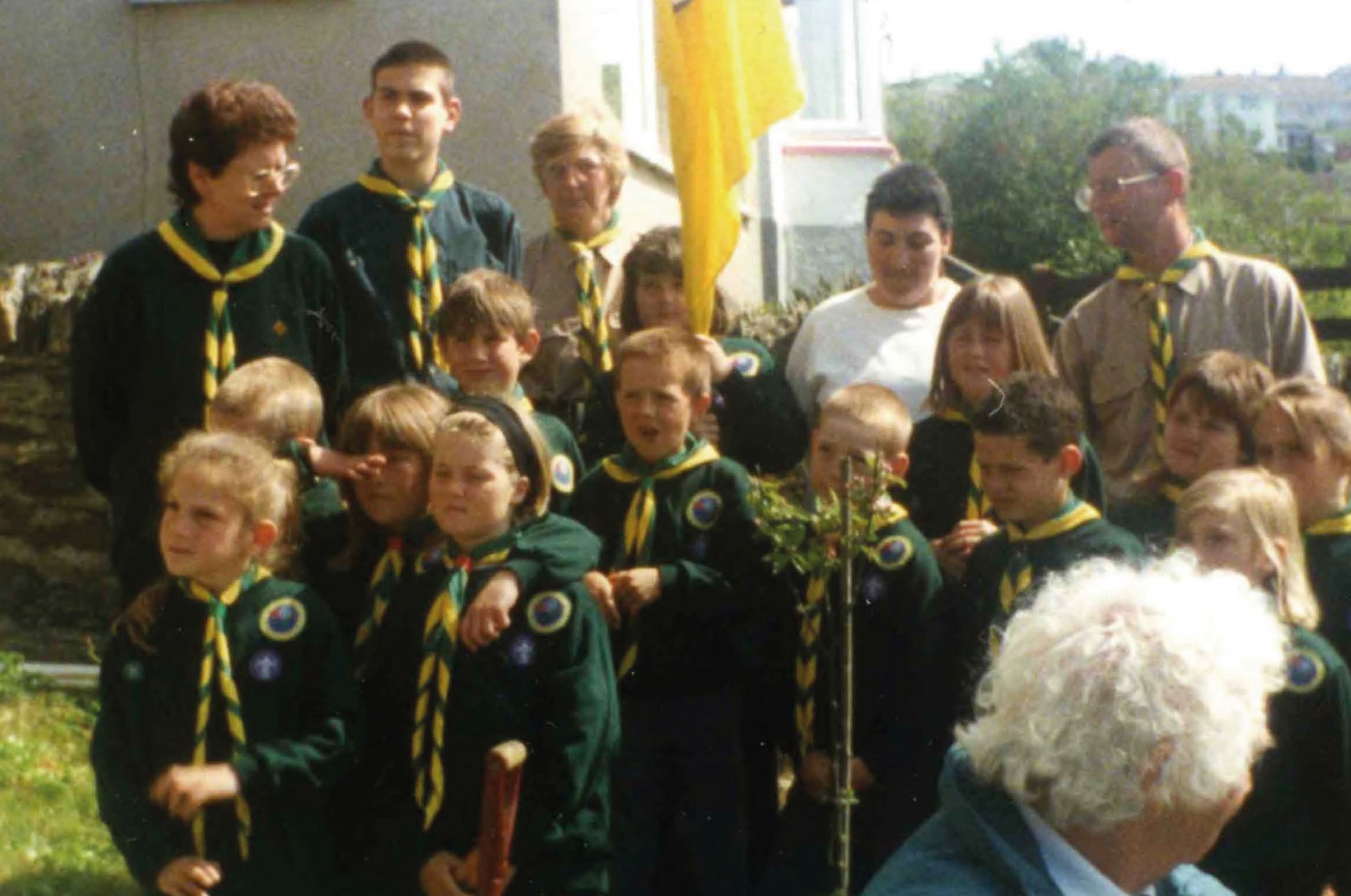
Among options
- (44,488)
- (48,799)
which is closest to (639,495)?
(48,799)

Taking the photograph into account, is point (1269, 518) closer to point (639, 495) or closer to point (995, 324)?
point (995, 324)

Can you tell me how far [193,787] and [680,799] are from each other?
51.9 inches

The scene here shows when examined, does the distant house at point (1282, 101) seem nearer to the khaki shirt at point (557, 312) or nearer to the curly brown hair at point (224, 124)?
the khaki shirt at point (557, 312)

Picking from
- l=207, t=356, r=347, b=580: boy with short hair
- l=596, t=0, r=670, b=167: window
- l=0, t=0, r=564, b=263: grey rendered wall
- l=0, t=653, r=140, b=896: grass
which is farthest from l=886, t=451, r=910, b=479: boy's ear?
l=596, t=0, r=670, b=167: window

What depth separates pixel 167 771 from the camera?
460 cm

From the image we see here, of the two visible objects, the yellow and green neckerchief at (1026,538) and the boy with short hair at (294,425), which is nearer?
the yellow and green neckerchief at (1026,538)

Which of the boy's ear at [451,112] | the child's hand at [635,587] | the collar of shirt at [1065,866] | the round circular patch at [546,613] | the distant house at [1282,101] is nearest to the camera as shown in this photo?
the collar of shirt at [1065,866]

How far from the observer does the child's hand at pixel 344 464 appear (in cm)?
510

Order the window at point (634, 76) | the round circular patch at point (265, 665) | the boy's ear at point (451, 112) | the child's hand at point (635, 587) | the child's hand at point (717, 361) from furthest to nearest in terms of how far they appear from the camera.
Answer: the window at point (634, 76) → the boy's ear at point (451, 112) → the child's hand at point (717, 361) → the child's hand at point (635, 587) → the round circular patch at point (265, 665)

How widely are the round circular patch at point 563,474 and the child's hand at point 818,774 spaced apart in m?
0.89

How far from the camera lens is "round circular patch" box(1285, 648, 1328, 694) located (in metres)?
4.78

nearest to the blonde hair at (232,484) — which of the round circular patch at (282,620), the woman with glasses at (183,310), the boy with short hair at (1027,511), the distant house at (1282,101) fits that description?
the round circular patch at (282,620)

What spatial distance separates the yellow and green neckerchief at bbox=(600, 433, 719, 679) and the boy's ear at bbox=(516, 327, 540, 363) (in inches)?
15.7

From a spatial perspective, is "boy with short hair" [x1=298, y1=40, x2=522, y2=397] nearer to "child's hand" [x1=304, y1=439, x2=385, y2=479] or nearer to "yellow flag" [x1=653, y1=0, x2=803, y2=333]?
"yellow flag" [x1=653, y1=0, x2=803, y2=333]
